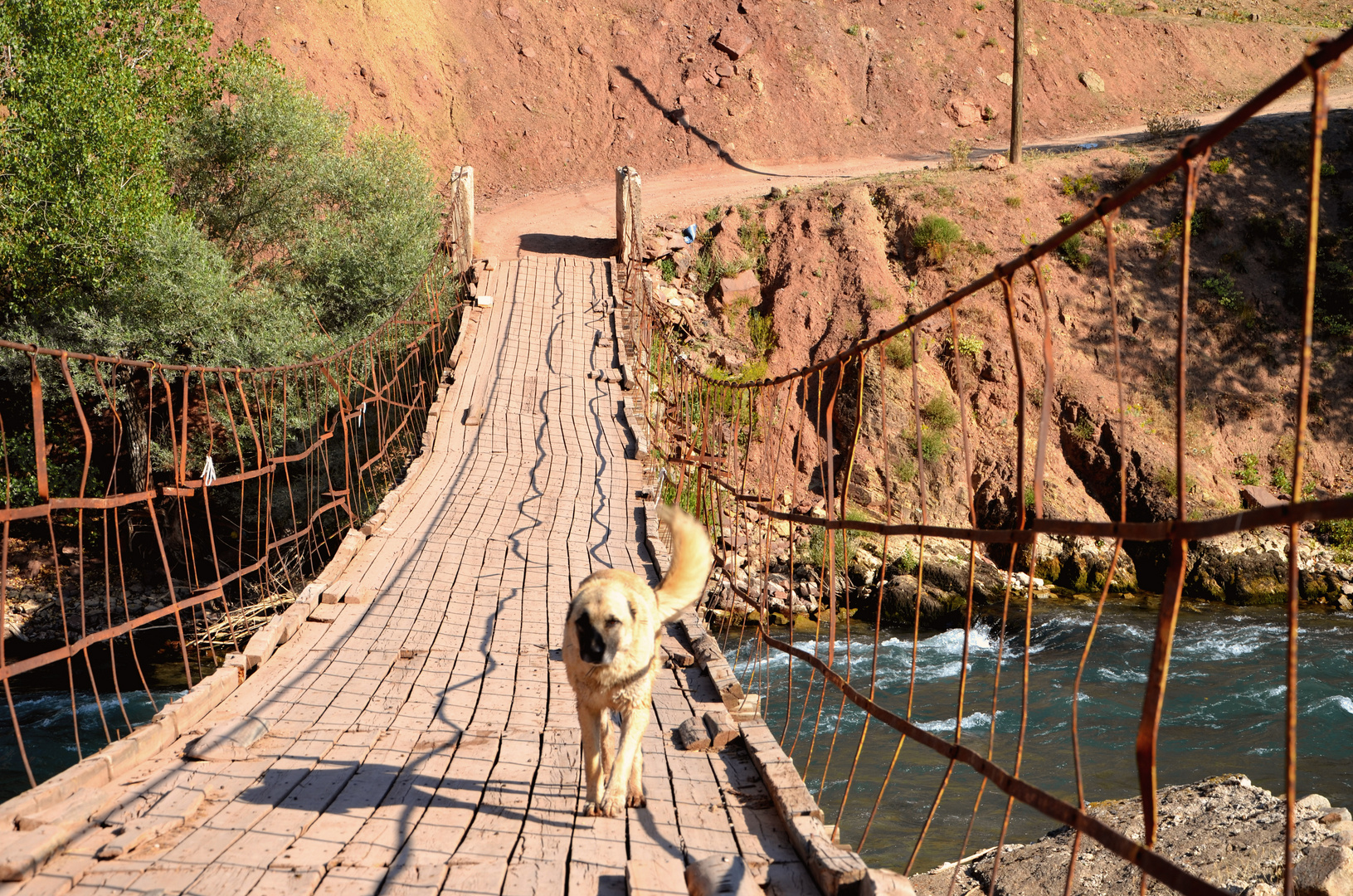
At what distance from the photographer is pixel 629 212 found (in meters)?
14.5

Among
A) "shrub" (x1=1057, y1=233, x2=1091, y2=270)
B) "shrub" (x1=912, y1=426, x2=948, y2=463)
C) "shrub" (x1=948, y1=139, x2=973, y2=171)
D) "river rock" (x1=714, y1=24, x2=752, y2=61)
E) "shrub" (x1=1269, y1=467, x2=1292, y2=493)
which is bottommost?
"shrub" (x1=1269, y1=467, x2=1292, y2=493)

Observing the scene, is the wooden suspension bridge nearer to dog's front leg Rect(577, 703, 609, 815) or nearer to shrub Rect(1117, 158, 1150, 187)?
dog's front leg Rect(577, 703, 609, 815)

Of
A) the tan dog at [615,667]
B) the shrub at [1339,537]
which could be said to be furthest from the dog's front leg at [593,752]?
the shrub at [1339,537]

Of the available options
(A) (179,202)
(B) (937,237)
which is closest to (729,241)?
(B) (937,237)

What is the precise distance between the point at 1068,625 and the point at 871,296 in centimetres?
650

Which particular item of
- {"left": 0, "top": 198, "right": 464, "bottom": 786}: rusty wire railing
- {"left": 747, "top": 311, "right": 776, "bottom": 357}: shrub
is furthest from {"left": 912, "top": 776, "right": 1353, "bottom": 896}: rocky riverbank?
{"left": 747, "top": 311, "right": 776, "bottom": 357}: shrub

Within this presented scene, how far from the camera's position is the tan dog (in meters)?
3.07

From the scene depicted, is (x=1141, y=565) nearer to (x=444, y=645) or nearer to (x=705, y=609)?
(x=705, y=609)

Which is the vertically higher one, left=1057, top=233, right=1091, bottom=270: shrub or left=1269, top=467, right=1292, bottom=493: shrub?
left=1057, top=233, right=1091, bottom=270: shrub

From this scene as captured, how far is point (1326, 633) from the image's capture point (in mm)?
11219

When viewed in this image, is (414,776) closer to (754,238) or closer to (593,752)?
(593,752)

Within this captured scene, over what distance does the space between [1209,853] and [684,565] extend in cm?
401

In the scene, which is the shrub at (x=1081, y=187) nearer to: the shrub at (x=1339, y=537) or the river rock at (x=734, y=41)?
the shrub at (x=1339, y=537)

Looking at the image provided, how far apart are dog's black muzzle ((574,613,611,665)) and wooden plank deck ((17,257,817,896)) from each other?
630 millimetres
